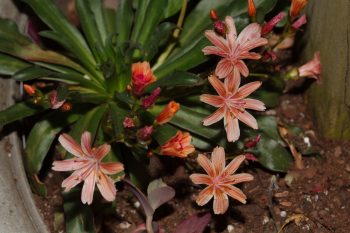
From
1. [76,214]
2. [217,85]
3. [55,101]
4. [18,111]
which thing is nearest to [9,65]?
[18,111]

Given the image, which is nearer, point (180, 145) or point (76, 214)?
point (180, 145)

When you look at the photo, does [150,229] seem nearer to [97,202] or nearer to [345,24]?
[97,202]

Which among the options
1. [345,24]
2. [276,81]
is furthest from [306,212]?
[345,24]

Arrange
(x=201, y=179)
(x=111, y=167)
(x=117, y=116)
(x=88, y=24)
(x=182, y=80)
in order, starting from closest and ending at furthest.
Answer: (x=111, y=167), (x=201, y=179), (x=182, y=80), (x=117, y=116), (x=88, y=24)

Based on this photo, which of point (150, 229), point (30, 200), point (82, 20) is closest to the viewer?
point (150, 229)

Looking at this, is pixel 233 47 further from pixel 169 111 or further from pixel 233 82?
pixel 169 111

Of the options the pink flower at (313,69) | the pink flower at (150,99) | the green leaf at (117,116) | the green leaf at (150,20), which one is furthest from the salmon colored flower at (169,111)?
the pink flower at (313,69)
